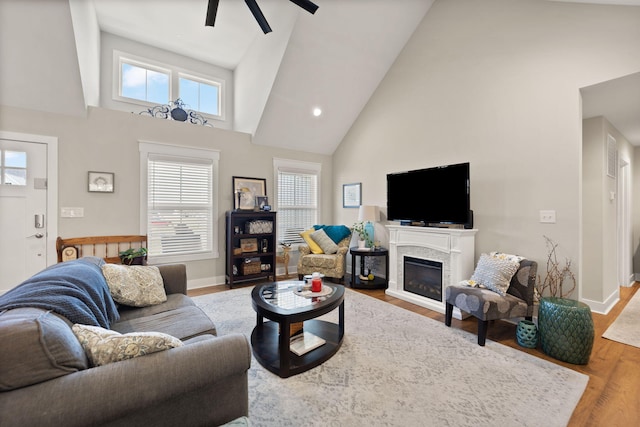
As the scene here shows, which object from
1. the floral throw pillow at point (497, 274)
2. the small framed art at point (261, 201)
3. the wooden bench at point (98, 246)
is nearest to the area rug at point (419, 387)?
the floral throw pillow at point (497, 274)

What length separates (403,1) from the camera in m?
3.84

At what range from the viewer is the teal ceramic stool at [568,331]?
7.19 ft

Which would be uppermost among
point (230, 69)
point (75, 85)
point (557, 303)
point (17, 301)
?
point (230, 69)

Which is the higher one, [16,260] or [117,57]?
[117,57]

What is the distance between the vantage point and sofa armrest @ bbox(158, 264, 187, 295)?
2.59 m

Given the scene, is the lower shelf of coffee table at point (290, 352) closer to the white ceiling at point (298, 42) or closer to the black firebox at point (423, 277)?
the black firebox at point (423, 277)

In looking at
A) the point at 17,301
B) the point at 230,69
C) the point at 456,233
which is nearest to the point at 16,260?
the point at 17,301

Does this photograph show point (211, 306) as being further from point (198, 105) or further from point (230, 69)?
point (230, 69)

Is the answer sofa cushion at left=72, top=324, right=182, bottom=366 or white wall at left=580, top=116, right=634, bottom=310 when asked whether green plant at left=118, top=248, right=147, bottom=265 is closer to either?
sofa cushion at left=72, top=324, right=182, bottom=366

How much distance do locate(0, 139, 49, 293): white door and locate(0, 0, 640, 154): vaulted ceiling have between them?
1.90ft

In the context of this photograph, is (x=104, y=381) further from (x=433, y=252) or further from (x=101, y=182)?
(x=101, y=182)

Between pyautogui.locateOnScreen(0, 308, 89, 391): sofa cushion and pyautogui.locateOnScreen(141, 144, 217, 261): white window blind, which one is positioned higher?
pyautogui.locateOnScreen(141, 144, 217, 261): white window blind

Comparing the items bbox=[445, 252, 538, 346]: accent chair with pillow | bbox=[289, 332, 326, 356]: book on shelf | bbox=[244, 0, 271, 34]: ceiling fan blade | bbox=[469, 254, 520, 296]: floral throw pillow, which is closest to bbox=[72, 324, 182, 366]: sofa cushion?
bbox=[289, 332, 326, 356]: book on shelf

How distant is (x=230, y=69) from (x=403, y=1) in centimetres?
319
